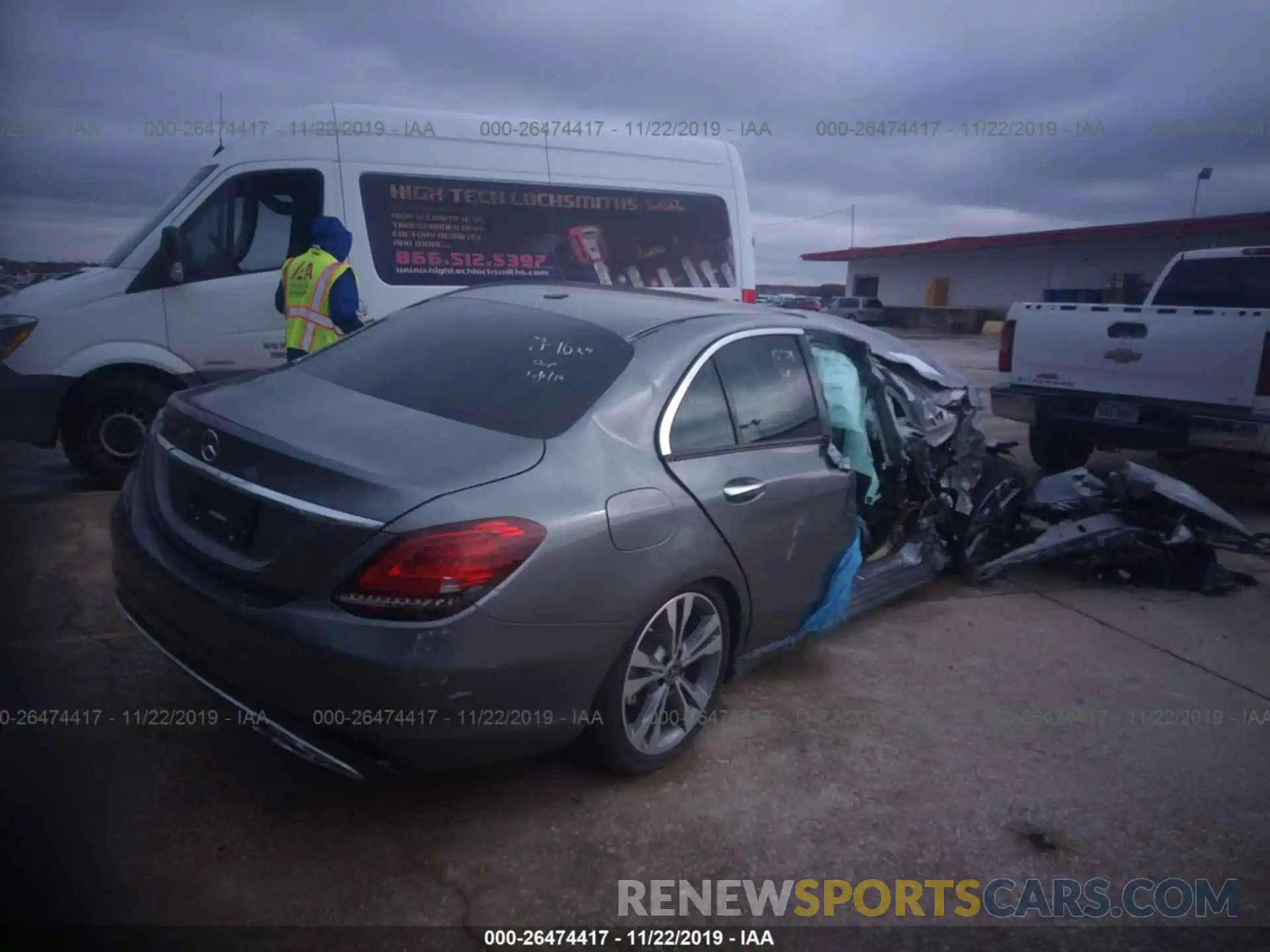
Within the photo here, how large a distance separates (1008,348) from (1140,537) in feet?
11.0

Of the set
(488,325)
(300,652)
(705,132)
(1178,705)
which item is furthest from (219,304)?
(1178,705)

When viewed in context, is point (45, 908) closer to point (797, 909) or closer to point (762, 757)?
point (797, 909)

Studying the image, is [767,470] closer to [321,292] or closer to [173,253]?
[321,292]

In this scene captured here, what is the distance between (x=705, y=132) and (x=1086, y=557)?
5073mm

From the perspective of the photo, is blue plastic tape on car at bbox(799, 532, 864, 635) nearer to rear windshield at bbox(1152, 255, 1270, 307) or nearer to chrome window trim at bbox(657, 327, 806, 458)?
chrome window trim at bbox(657, 327, 806, 458)

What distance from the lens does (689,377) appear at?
10.9 feet

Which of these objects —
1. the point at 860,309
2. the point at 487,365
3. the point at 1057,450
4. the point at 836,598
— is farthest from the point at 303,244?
the point at 860,309

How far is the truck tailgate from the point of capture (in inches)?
269

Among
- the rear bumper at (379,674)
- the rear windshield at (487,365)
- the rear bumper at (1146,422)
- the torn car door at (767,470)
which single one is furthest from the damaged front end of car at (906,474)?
the rear bumper at (1146,422)

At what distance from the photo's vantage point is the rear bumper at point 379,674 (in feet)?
7.97

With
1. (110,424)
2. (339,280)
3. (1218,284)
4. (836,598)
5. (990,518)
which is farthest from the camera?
(1218,284)

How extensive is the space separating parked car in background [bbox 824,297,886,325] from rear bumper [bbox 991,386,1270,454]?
29.7 m

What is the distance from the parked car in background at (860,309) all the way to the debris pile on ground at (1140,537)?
106 feet

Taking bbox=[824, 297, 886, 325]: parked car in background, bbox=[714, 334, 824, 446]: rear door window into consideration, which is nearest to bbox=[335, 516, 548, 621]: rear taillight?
bbox=[714, 334, 824, 446]: rear door window
